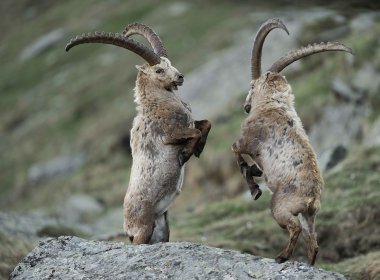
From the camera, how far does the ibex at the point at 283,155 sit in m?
12.2

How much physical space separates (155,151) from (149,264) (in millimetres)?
2562

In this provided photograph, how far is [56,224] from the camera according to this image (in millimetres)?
24672

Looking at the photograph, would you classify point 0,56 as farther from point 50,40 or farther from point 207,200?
point 207,200

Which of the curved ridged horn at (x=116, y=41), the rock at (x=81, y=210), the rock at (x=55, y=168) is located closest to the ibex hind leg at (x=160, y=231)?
the curved ridged horn at (x=116, y=41)

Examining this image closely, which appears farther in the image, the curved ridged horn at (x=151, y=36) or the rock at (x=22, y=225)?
the rock at (x=22, y=225)

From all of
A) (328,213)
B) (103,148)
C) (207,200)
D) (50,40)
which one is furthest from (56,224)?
(50,40)

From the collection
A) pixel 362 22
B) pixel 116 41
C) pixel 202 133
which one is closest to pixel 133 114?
pixel 362 22

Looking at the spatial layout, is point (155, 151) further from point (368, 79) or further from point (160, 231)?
point (368, 79)

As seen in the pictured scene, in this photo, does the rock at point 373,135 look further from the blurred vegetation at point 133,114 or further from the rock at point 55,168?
the rock at point 55,168

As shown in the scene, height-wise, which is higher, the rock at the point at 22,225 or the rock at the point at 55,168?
the rock at the point at 55,168

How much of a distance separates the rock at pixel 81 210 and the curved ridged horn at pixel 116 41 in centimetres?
2362

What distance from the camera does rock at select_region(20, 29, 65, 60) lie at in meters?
83.6

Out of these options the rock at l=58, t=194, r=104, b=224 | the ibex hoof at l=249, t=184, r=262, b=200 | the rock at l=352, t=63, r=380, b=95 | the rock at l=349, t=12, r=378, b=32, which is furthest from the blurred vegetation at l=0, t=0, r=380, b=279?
the ibex hoof at l=249, t=184, r=262, b=200

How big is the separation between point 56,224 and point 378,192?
32.4 ft
